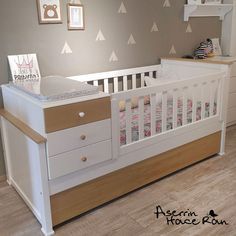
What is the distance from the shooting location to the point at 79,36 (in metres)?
2.54

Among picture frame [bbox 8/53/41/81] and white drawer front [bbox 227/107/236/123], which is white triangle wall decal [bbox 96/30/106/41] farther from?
white drawer front [bbox 227/107/236/123]

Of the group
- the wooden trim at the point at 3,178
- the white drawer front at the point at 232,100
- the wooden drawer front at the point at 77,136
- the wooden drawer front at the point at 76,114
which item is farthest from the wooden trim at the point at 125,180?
the wooden trim at the point at 3,178

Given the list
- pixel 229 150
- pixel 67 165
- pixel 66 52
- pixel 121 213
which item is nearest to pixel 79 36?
pixel 66 52

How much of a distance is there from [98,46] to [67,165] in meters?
1.28

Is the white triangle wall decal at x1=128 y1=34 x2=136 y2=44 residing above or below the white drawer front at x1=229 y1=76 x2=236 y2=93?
above

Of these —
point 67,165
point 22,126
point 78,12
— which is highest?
point 78,12

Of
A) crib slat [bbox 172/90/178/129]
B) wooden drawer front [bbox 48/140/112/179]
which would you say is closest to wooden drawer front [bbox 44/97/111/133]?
wooden drawer front [bbox 48/140/112/179]

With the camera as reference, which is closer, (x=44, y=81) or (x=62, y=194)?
(x=62, y=194)

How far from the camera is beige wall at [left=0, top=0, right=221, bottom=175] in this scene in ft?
7.32

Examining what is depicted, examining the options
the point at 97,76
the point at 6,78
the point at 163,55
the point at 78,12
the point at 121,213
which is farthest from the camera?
the point at 163,55

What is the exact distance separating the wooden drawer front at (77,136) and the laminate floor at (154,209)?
50 cm

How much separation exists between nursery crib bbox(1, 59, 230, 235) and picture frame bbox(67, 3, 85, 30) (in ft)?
1.31

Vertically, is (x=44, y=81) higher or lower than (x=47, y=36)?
lower

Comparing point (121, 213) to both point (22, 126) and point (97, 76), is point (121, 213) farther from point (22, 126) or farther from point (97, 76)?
point (97, 76)
